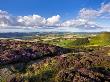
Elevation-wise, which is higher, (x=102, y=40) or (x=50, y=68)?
(x=50, y=68)

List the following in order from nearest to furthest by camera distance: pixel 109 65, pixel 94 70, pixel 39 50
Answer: pixel 94 70 → pixel 109 65 → pixel 39 50

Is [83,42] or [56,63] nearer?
[56,63]

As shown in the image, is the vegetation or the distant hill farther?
the distant hill

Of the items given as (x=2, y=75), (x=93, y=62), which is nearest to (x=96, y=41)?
(x=93, y=62)

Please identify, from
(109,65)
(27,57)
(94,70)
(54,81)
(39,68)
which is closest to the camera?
(54,81)

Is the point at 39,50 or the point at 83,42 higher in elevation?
the point at 39,50

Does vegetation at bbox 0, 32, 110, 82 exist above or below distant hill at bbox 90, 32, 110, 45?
above

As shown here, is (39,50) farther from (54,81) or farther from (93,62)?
(54,81)

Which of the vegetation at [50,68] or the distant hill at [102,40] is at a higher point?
the vegetation at [50,68]

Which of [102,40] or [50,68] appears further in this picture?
[102,40]

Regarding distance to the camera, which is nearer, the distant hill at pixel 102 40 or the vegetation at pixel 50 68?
the vegetation at pixel 50 68
